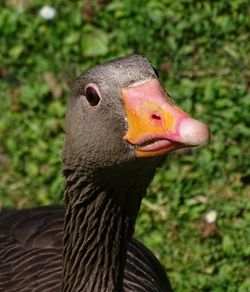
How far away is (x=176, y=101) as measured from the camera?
6.69 meters

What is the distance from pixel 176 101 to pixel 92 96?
3230 millimetres

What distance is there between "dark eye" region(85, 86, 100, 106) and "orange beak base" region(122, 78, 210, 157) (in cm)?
16

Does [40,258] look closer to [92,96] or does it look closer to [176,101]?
[92,96]

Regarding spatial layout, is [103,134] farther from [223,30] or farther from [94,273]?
[223,30]

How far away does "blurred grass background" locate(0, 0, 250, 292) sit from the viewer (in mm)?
6012

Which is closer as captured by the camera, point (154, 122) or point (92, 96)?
point (154, 122)

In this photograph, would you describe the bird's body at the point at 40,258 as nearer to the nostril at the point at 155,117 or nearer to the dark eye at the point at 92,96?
the dark eye at the point at 92,96

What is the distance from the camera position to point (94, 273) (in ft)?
13.3

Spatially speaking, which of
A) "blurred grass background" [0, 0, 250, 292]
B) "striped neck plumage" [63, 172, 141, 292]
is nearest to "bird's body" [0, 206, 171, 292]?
"striped neck plumage" [63, 172, 141, 292]

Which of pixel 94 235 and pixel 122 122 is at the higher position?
pixel 122 122

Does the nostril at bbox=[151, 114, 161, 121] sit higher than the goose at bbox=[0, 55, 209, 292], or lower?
higher

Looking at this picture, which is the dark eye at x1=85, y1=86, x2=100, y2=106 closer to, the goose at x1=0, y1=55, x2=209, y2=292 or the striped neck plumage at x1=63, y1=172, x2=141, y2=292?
the goose at x1=0, y1=55, x2=209, y2=292

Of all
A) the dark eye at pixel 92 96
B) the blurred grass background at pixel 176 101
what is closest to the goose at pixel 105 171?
the dark eye at pixel 92 96

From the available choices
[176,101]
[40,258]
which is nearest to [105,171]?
[40,258]
